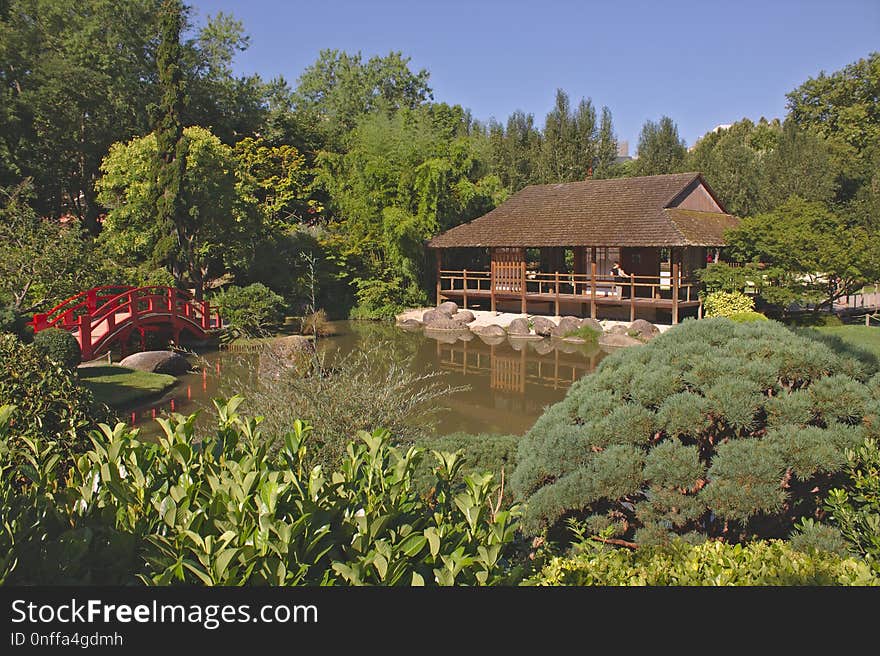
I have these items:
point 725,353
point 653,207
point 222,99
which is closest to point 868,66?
point 653,207

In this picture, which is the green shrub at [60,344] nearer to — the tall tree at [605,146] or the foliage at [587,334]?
the foliage at [587,334]

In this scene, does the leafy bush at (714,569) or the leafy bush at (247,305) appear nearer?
the leafy bush at (714,569)

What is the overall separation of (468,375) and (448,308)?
10478mm

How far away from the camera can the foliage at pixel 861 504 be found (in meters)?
3.90

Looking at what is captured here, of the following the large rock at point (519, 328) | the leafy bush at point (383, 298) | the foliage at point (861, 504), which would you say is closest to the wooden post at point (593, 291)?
the large rock at point (519, 328)

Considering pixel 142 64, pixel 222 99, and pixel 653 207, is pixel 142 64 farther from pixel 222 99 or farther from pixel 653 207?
pixel 653 207

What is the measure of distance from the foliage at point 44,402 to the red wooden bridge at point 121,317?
382 inches

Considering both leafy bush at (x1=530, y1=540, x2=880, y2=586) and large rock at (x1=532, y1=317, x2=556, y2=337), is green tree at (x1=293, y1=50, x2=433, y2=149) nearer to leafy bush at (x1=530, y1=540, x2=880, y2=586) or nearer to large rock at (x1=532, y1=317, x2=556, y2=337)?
large rock at (x1=532, y1=317, x2=556, y2=337)

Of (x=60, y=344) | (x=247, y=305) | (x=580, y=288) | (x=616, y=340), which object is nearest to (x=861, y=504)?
(x=60, y=344)

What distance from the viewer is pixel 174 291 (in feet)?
61.5

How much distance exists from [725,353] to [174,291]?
54.7 ft

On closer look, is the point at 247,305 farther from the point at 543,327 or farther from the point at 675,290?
the point at 675,290

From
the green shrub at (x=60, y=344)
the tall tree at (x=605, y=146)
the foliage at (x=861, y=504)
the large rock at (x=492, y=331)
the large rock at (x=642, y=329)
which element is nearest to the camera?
the foliage at (x=861, y=504)

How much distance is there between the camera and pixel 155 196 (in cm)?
2098
